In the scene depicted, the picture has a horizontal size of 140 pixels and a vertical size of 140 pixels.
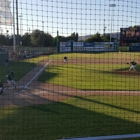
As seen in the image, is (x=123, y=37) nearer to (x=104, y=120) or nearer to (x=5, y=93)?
(x=5, y=93)

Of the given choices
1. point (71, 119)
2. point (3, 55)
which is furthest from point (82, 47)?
point (71, 119)

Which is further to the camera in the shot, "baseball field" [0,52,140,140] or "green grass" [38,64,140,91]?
"green grass" [38,64,140,91]

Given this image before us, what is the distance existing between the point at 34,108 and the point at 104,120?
2852 millimetres

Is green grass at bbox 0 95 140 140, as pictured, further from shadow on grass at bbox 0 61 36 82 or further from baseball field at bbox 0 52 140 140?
shadow on grass at bbox 0 61 36 82

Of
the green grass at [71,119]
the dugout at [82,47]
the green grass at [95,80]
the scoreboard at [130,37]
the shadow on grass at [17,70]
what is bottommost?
the green grass at [71,119]

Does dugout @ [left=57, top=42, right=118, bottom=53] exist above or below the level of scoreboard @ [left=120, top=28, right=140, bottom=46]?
below

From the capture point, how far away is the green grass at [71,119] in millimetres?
6531

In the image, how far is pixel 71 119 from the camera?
7688mm

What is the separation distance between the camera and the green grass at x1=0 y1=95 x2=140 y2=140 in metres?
6.53

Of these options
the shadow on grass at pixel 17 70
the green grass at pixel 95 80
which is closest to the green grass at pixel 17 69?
the shadow on grass at pixel 17 70

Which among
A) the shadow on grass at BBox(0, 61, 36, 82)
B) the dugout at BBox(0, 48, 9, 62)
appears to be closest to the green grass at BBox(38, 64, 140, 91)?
the shadow on grass at BBox(0, 61, 36, 82)

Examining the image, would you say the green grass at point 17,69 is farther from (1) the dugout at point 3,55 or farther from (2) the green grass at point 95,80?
(2) the green grass at point 95,80

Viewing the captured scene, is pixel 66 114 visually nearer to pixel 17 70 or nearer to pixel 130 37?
pixel 17 70

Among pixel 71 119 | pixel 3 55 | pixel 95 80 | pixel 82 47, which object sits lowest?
pixel 71 119
